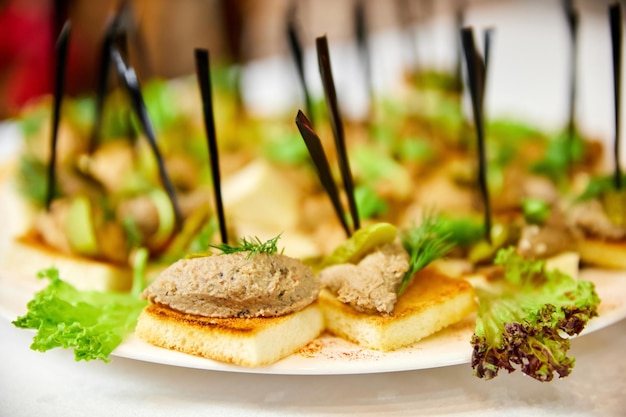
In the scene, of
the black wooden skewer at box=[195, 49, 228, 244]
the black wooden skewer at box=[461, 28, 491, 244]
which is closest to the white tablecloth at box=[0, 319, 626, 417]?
the black wooden skewer at box=[195, 49, 228, 244]

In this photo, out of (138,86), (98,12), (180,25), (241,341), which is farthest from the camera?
(180,25)

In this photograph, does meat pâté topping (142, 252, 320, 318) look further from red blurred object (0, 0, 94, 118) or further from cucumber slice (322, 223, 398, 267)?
red blurred object (0, 0, 94, 118)

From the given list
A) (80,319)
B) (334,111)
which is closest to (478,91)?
(334,111)

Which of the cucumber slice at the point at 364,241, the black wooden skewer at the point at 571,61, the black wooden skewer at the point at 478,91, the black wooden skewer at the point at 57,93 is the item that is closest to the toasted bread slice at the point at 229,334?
the cucumber slice at the point at 364,241

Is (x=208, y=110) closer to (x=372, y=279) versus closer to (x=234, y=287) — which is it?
(x=234, y=287)

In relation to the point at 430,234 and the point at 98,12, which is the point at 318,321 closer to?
the point at 430,234

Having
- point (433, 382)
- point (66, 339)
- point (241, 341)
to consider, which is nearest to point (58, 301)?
point (66, 339)
